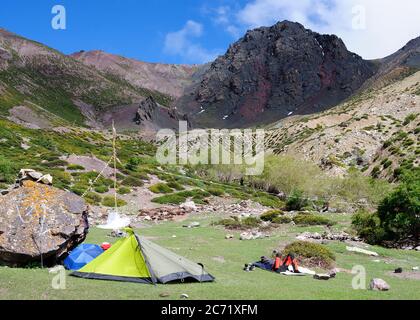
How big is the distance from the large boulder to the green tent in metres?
1.56

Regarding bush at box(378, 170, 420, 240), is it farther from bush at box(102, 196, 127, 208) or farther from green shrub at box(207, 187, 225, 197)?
green shrub at box(207, 187, 225, 197)

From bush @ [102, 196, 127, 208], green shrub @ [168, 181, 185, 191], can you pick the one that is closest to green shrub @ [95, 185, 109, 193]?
bush @ [102, 196, 127, 208]

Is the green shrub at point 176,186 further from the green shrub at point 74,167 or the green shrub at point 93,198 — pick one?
the green shrub at point 93,198

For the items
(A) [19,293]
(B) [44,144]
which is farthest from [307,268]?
(B) [44,144]

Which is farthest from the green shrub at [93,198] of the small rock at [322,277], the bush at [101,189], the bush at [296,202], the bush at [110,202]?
the small rock at [322,277]

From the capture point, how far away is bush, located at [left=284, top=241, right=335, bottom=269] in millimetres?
18297

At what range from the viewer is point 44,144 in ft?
241

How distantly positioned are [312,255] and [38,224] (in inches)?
413

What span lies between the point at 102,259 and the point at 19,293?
3382mm

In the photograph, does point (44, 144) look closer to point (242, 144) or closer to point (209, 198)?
point (209, 198)

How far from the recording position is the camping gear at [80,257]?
1510cm

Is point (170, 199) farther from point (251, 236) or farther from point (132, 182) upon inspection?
point (251, 236)

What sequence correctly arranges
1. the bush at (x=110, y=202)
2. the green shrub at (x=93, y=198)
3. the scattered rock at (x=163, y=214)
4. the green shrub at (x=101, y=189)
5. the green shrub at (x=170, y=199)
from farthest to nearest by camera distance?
the green shrub at (x=170, y=199) → the green shrub at (x=101, y=189) → the bush at (x=110, y=202) → the green shrub at (x=93, y=198) → the scattered rock at (x=163, y=214)

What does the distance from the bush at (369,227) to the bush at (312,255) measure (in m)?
8.41
